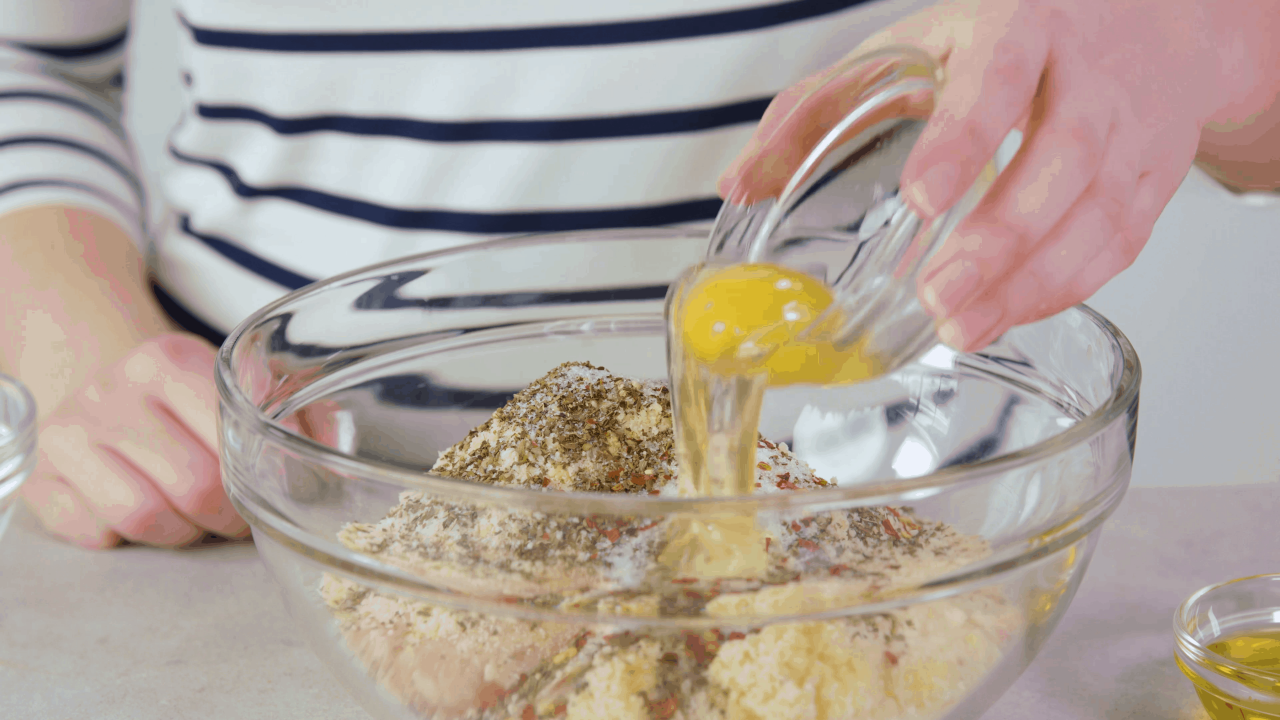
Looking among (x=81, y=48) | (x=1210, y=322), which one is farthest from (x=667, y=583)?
(x=1210, y=322)

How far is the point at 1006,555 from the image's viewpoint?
1.26 ft

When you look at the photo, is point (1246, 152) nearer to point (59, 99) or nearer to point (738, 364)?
point (738, 364)

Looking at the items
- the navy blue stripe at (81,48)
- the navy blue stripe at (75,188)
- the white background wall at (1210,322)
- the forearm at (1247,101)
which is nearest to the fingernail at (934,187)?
the forearm at (1247,101)

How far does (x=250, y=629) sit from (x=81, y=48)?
97 centimetres

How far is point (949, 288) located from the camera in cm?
44

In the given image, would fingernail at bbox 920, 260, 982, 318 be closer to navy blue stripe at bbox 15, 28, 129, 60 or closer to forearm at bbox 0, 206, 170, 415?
forearm at bbox 0, 206, 170, 415

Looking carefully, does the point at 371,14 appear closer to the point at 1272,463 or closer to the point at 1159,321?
the point at 1159,321

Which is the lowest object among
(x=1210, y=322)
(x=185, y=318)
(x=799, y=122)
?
(x=1210, y=322)

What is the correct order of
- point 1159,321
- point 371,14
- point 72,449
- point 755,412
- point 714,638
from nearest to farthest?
point 714,638
point 755,412
point 72,449
point 371,14
point 1159,321

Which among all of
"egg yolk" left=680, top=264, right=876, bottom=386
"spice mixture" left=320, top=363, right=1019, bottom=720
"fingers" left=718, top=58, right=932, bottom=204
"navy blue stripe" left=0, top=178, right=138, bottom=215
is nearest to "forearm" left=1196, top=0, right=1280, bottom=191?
"fingers" left=718, top=58, right=932, bottom=204

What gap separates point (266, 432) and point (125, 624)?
34cm

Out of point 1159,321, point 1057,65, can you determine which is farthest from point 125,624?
point 1159,321

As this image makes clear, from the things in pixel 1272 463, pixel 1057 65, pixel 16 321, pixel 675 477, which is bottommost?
pixel 1272 463

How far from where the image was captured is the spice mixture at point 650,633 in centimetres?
34
